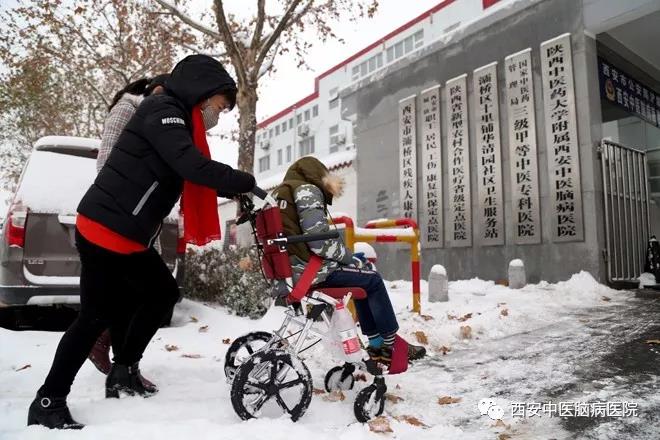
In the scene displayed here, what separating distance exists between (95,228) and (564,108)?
808cm

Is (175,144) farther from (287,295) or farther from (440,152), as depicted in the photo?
(440,152)

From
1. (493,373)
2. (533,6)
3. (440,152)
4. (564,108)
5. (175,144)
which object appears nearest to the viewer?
(175,144)

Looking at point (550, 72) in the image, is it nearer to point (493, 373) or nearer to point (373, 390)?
point (493, 373)

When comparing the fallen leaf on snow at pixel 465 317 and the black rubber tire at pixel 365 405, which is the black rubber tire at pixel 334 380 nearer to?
the black rubber tire at pixel 365 405

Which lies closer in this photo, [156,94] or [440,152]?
[156,94]

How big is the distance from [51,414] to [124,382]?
1.94 ft

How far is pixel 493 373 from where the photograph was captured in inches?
139

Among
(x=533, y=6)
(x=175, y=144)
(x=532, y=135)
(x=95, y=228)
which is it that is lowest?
(x=95, y=228)

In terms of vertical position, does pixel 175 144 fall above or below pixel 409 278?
Answer: above

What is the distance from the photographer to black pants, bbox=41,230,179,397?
2305 mm

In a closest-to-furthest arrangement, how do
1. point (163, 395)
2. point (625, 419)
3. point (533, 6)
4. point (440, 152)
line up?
point (625, 419)
point (163, 395)
point (533, 6)
point (440, 152)

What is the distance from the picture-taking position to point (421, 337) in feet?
14.9

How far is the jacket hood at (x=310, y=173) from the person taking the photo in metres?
2.92

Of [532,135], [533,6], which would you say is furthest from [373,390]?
[533,6]
